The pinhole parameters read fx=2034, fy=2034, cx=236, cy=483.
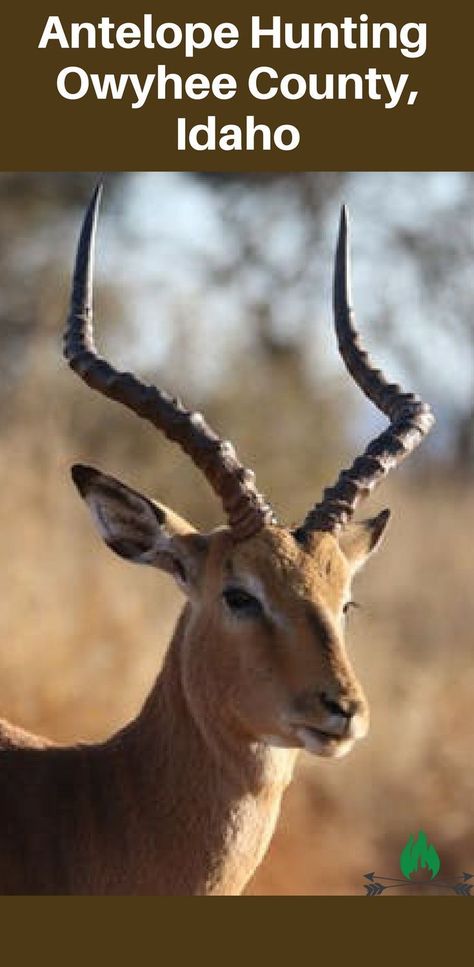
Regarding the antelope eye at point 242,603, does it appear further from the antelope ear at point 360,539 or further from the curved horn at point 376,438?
the antelope ear at point 360,539

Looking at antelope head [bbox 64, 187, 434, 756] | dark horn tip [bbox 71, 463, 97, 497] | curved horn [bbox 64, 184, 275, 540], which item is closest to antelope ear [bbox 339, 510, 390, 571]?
antelope head [bbox 64, 187, 434, 756]

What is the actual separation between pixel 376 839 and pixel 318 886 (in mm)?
1915

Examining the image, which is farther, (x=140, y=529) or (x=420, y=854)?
(x=420, y=854)

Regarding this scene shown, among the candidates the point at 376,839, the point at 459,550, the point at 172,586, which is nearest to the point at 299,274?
the point at 459,550

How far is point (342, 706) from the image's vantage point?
726 centimetres

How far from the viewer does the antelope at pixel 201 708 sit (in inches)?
302

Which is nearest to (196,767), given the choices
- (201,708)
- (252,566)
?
(201,708)

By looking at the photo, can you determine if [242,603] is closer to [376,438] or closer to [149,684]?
[376,438]

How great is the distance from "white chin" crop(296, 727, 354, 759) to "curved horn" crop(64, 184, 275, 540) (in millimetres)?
1015

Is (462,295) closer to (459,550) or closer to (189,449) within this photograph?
(459,550)

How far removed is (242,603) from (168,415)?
0.97 m

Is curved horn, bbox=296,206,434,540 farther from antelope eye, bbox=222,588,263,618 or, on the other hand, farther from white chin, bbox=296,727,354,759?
white chin, bbox=296,727,354,759

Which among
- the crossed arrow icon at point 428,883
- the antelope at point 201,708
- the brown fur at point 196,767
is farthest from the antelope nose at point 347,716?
the crossed arrow icon at point 428,883

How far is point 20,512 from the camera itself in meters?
17.3
